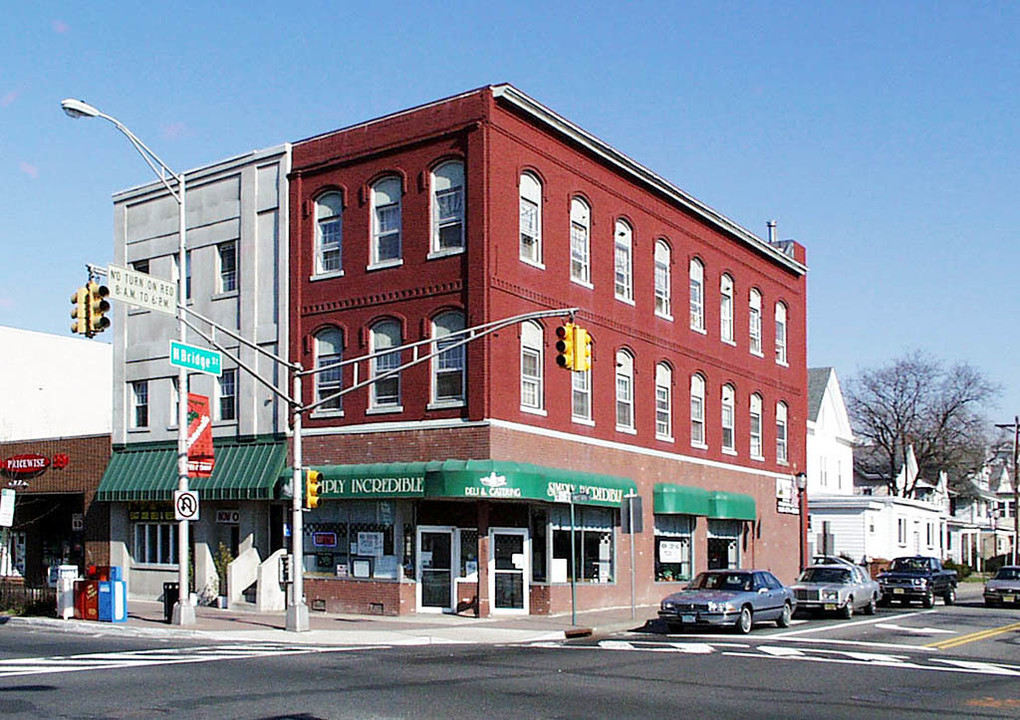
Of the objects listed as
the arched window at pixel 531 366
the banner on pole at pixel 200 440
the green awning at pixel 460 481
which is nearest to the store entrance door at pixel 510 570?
the green awning at pixel 460 481

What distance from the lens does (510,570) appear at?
31.2 m

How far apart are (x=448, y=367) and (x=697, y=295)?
1380 cm

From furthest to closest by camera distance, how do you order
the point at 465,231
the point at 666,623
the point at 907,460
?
the point at 907,460, the point at 465,231, the point at 666,623

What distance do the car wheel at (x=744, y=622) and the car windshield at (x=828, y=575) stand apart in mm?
7183

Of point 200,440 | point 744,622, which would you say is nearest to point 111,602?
point 200,440

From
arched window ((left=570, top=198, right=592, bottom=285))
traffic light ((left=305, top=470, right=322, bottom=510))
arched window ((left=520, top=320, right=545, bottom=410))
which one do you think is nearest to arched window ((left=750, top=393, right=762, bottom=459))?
arched window ((left=570, top=198, right=592, bottom=285))

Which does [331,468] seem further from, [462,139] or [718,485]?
[718,485]

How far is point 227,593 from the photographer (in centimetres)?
3344

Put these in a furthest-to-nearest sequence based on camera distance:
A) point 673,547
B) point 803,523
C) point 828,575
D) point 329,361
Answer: point 803,523 < point 673,547 < point 329,361 < point 828,575

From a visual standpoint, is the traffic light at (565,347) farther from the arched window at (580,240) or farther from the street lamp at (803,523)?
the street lamp at (803,523)

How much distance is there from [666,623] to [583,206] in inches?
510

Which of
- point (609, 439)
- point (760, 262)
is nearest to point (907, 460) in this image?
point (760, 262)

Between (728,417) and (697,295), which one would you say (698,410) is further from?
(697,295)

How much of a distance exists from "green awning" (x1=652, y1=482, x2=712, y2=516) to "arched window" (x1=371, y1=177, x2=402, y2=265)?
38.5 ft
